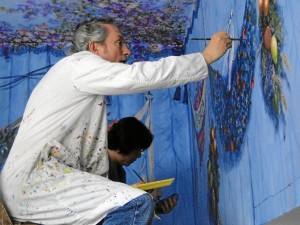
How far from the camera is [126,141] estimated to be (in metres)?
2.77

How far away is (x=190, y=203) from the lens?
3469mm

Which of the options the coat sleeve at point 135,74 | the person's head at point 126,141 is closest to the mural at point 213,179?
the person's head at point 126,141

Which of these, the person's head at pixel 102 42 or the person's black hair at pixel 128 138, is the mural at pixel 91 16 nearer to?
the person's black hair at pixel 128 138

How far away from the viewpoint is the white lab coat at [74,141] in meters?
1.74

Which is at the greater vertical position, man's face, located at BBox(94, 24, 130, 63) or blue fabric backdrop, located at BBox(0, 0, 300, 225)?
man's face, located at BBox(94, 24, 130, 63)

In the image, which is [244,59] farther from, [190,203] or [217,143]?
[190,203]

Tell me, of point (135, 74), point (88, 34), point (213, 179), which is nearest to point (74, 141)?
point (135, 74)

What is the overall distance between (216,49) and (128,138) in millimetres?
1027

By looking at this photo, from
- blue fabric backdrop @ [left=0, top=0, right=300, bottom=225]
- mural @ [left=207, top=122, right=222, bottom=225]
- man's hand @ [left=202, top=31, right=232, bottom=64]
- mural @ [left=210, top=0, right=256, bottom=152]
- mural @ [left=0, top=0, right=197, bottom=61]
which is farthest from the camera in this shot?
mural @ [left=0, top=0, right=197, bottom=61]

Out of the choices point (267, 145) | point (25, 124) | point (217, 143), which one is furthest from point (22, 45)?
point (267, 145)

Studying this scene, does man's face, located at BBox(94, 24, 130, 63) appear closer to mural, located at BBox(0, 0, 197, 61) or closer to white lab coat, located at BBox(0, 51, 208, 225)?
white lab coat, located at BBox(0, 51, 208, 225)

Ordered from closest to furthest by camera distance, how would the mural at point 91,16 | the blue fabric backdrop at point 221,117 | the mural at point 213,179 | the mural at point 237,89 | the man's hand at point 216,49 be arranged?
the blue fabric backdrop at point 221,117 < the man's hand at point 216,49 < the mural at point 237,89 < the mural at point 213,179 < the mural at point 91,16

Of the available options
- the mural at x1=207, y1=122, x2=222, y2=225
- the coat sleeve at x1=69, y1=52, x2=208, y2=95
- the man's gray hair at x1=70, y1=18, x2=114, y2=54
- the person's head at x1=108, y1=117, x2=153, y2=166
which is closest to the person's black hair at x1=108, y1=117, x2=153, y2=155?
the person's head at x1=108, y1=117, x2=153, y2=166

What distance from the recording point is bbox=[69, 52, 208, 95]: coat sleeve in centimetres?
175
